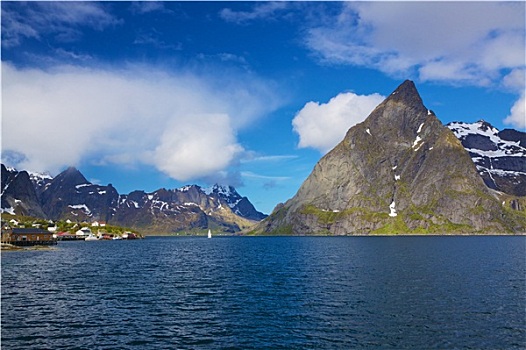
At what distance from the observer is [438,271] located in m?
100

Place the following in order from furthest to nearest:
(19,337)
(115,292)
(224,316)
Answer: (115,292) → (224,316) → (19,337)

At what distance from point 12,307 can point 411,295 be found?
58592 mm

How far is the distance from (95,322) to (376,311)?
1391 inches

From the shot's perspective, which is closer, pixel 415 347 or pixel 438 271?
pixel 415 347

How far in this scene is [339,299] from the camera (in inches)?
2554

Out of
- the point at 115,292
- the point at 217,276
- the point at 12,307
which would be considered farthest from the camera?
the point at 217,276

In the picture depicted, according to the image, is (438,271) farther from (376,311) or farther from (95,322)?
(95,322)

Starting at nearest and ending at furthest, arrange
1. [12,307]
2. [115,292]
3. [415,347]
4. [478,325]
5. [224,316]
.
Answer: [415,347], [478,325], [224,316], [12,307], [115,292]

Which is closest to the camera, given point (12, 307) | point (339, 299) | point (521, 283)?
point (12, 307)

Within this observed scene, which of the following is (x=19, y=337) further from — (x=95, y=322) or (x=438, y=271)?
(x=438, y=271)

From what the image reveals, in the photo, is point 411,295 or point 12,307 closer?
point 12,307

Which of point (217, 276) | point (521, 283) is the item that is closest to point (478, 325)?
point (521, 283)

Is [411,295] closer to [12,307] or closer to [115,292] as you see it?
[115,292]

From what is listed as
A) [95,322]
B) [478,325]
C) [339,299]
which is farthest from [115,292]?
[478,325]
